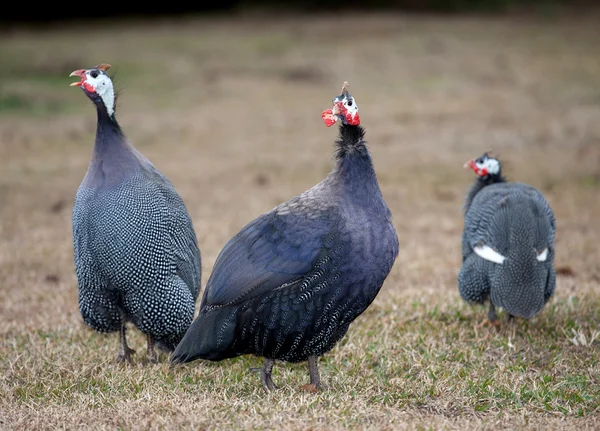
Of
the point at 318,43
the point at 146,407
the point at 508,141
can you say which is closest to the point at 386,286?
the point at 146,407

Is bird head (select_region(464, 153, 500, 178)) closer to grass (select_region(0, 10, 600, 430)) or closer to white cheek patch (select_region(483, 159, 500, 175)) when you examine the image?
white cheek patch (select_region(483, 159, 500, 175))

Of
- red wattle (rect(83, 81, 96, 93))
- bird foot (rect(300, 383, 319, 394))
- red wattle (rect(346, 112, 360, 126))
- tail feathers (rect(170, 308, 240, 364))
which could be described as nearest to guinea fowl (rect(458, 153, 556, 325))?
bird foot (rect(300, 383, 319, 394))

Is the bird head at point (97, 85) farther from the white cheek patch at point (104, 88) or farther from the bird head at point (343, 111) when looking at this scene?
the bird head at point (343, 111)

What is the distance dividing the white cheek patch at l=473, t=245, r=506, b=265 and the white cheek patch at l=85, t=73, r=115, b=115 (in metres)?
2.05

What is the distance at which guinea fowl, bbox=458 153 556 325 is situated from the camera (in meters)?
4.17

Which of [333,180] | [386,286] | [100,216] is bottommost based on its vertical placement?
[386,286]

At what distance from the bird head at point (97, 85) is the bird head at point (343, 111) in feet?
3.91

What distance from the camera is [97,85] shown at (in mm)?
4008

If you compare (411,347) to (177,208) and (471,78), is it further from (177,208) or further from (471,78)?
(471,78)

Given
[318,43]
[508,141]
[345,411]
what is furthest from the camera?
[318,43]

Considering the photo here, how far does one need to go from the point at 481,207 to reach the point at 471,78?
868 cm

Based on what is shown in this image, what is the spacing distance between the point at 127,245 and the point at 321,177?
477cm

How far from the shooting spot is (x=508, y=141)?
379 inches

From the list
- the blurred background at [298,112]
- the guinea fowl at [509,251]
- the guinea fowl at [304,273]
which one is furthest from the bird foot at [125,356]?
the guinea fowl at [509,251]
